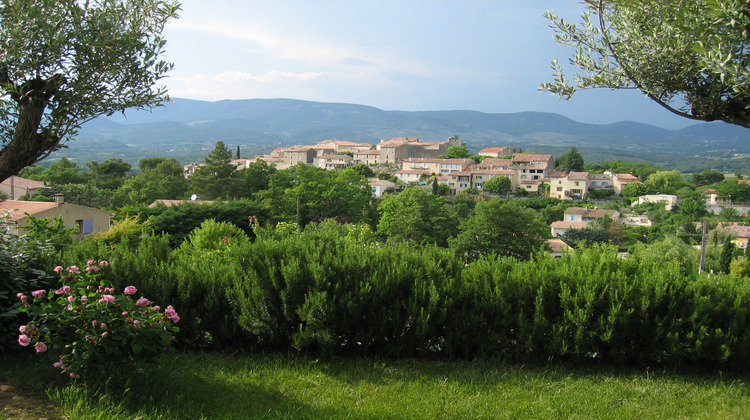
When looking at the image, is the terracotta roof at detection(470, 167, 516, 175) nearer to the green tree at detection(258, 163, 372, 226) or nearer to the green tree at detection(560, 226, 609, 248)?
the green tree at detection(560, 226, 609, 248)

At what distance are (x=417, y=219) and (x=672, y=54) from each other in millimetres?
38033

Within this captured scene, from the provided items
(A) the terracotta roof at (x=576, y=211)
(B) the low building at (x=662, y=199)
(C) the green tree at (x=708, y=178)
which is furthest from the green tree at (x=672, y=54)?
(C) the green tree at (x=708, y=178)

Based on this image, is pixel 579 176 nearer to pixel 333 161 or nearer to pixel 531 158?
pixel 531 158

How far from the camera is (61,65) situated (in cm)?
364

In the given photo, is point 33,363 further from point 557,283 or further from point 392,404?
point 557,283

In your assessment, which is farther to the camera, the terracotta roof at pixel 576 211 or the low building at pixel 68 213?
the terracotta roof at pixel 576 211

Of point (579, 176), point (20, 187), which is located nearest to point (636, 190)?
point (579, 176)

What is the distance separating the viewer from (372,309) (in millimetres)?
4180

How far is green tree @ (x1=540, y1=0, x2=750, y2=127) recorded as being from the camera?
3016 millimetres

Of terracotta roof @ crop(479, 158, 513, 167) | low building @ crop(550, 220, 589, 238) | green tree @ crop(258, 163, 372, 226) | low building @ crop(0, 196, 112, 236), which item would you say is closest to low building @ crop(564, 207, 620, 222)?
low building @ crop(550, 220, 589, 238)

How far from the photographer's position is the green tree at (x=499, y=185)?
95.1 meters

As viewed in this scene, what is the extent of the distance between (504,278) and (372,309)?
1101 millimetres

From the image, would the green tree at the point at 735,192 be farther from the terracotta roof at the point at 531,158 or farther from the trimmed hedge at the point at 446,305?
the trimmed hedge at the point at 446,305

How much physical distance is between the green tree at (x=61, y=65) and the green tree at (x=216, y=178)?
58915 mm
